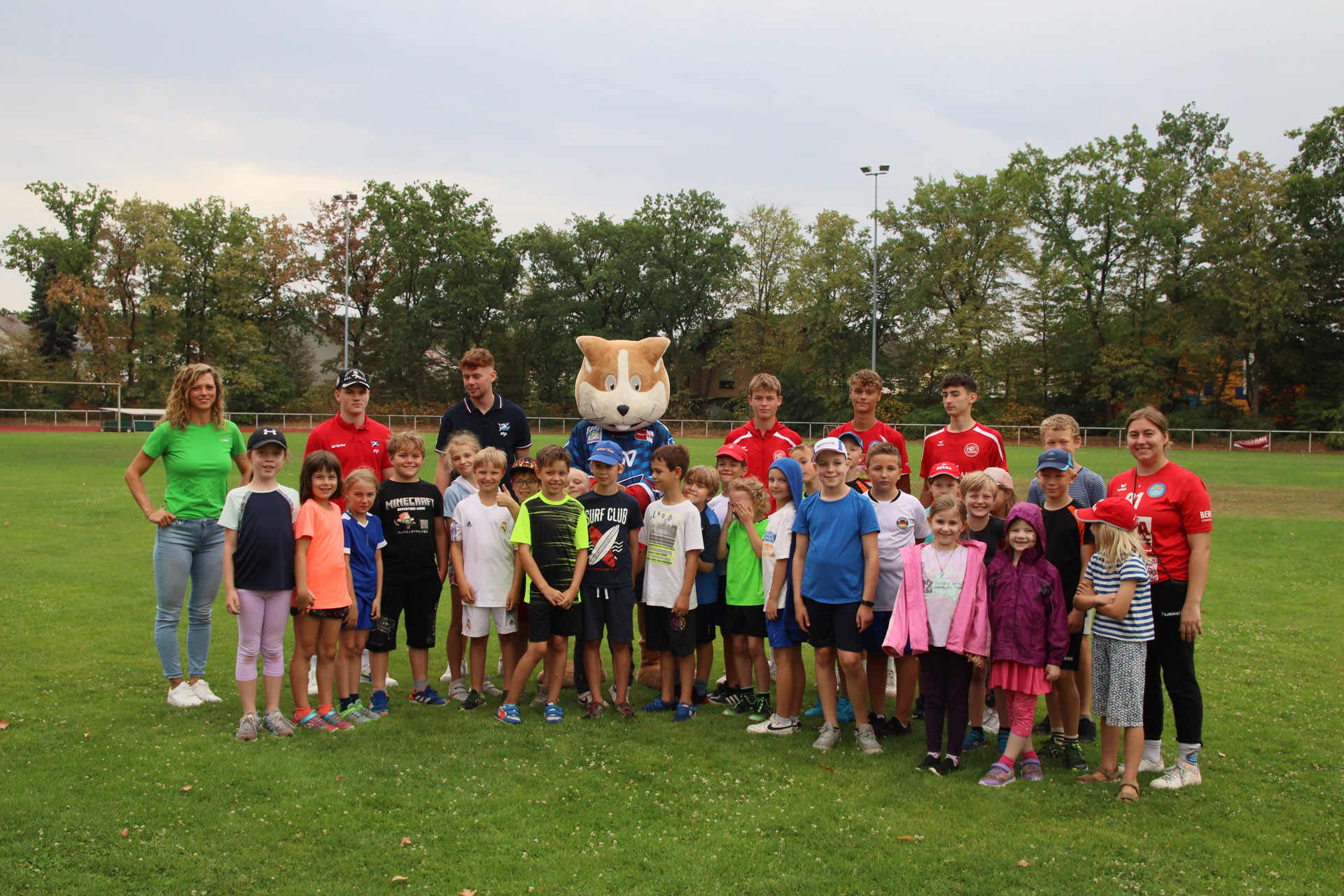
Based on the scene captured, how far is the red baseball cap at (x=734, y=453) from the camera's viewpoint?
5.81 metres

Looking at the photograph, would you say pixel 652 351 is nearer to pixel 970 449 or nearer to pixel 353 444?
pixel 353 444

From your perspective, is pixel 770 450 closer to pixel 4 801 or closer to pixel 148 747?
pixel 148 747

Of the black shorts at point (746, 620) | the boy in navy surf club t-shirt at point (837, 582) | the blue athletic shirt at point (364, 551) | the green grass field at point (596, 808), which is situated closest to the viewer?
the green grass field at point (596, 808)

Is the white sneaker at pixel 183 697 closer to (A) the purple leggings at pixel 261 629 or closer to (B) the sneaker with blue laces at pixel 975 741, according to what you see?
(A) the purple leggings at pixel 261 629

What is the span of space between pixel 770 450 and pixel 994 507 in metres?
1.64

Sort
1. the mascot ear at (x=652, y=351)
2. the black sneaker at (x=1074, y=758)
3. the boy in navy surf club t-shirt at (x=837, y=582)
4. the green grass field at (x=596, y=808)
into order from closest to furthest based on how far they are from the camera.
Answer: the green grass field at (x=596, y=808)
the black sneaker at (x=1074, y=758)
the boy in navy surf club t-shirt at (x=837, y=582)
the mascot ear at (x=652, y=351)

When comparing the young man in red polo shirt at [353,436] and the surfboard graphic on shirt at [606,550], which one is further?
the young man in red polo shirt at [353,436]

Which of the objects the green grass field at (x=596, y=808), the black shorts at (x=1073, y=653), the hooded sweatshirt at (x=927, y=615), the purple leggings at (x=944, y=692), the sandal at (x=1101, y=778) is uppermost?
the hooded sweatshirt at (x=927, y=615)

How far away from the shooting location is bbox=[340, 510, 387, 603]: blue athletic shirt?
535 cm

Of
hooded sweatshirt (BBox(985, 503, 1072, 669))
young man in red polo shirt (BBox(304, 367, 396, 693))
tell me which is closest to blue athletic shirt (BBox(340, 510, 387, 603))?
young man in red polo shirt (BBox(304, 367, 396, 693))

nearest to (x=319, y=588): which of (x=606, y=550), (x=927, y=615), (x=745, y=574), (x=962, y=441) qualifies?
(x=606, y=550)

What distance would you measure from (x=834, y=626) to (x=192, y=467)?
4.00 metres

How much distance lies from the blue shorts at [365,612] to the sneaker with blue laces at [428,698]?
64 centimetres

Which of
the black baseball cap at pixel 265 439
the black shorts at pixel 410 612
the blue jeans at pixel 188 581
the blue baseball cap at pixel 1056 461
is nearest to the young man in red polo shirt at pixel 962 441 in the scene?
the blue baseball cap at pixel 1056 461
